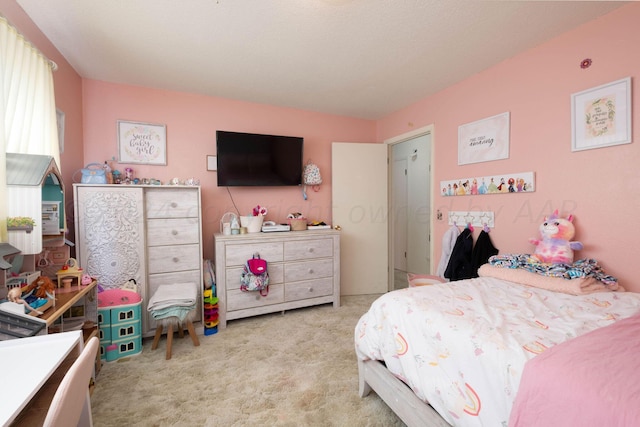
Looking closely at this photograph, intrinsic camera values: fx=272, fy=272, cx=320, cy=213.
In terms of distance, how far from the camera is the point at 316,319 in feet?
9.21

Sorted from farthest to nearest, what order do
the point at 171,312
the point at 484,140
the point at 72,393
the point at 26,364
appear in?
the point at 484,140 → the point at 171,312 → the point at 26,364 → the point at 72,393

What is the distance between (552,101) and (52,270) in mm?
3694

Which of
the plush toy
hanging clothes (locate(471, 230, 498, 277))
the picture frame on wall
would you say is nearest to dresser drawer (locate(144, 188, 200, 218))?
hanging clothes (locate(471, 230, 498, 277))

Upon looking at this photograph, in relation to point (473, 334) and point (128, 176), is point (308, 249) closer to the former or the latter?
point (128, 176)

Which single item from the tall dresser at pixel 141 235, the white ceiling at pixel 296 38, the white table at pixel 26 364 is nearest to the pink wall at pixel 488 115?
the white ceiling at pixel 296 38

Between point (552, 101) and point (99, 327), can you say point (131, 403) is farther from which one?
point (552, 101)

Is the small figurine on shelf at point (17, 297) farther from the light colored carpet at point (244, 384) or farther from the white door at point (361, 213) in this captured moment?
the white door at point (361, 213)

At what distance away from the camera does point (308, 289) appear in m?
2.98

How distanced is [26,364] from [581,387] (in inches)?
69.8

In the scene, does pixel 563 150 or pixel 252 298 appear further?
pixel 252 298

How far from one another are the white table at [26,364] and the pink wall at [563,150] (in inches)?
112

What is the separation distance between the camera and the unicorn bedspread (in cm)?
98

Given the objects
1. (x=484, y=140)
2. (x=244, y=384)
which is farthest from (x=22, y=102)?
(x=484, y=140)

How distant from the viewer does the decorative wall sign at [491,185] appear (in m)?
2.13
